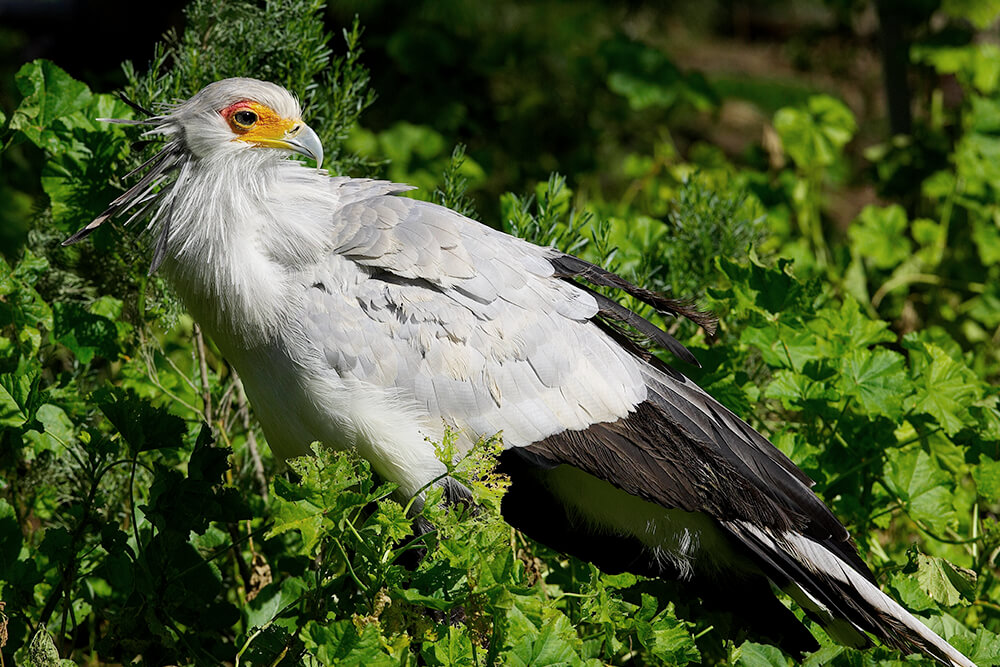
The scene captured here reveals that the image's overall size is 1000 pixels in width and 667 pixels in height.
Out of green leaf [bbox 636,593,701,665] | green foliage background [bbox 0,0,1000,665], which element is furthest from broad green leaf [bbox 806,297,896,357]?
green leaf [bbox 636,593,701,665]

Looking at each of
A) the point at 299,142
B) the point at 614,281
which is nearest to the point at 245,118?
the point at 299,142

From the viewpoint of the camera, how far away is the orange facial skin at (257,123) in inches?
111

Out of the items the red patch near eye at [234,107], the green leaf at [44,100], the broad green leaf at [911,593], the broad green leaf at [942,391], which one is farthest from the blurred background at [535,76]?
the broad green leaf at [911,593]

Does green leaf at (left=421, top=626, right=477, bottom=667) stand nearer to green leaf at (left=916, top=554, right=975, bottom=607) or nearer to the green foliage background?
the green foliage background

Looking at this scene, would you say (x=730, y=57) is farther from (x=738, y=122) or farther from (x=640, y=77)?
(x=640, y=77)

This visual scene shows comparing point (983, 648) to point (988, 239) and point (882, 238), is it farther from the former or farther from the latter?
point (988, 239)

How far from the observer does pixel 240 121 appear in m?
2.82

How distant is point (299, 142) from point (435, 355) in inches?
28.6

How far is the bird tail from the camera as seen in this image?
2863 millimetres

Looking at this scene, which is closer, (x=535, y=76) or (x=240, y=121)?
(x=240, y=121)

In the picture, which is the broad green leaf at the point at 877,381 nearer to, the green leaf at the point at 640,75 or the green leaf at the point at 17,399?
the green leaf at the point at 17,399

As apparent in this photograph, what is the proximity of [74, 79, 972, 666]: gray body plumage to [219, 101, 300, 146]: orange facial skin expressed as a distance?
0.03 meters

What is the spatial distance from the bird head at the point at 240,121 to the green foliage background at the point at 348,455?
1.51 feet

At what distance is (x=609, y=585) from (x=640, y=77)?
11.5ft
